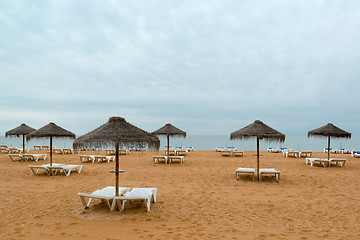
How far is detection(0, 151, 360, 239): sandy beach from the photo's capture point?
400 centimetres

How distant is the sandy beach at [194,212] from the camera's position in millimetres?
3996

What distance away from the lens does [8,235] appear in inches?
151

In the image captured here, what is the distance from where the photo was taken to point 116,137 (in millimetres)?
4898

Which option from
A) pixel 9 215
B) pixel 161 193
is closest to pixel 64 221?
pixel 9 215

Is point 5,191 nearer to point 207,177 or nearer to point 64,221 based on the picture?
point 64,221

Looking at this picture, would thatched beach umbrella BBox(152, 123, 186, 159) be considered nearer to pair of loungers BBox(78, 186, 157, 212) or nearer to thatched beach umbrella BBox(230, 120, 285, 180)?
thatched beach umbrella BBox(230, 120, 285, 180)

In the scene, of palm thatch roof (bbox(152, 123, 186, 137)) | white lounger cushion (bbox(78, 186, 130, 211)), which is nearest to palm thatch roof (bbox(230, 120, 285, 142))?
white lounger cushion (bbox(78, 186, 130, 211))

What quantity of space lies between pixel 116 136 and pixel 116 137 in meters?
0.03

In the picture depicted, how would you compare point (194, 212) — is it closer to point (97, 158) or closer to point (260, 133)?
point (260, 133)

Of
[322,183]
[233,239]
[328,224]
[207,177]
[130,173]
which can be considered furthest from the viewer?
[130,173]

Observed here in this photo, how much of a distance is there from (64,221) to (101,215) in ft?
2.18

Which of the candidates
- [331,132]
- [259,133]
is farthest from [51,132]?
[331,132]

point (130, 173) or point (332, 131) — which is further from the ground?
point (332, 131)

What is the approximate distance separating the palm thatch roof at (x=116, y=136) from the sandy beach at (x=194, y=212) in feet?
4.65
